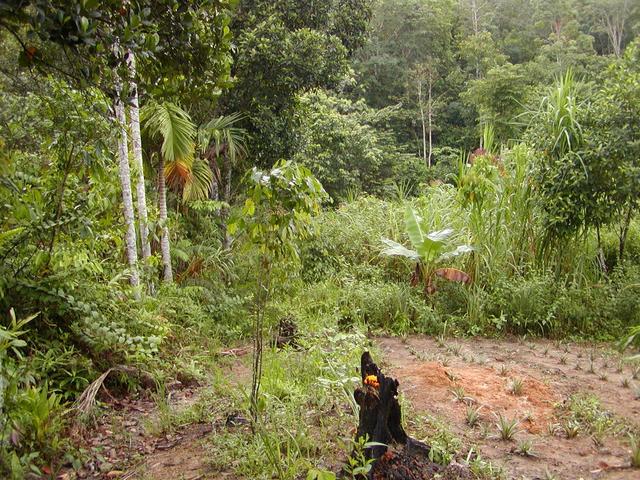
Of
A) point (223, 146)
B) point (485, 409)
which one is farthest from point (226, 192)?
point (485, 409)

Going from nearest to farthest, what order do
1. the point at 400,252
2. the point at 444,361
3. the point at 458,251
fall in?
the point at 444,361 → the point at 458,251 → the point at 400,252

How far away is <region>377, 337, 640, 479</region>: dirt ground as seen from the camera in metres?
3.47

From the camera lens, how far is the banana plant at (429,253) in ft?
24.3

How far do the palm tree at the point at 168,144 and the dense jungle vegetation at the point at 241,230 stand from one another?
32 millimetres

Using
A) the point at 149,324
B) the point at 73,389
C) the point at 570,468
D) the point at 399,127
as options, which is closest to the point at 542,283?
the point at 570,468

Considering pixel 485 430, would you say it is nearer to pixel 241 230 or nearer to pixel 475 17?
pixel 241 230

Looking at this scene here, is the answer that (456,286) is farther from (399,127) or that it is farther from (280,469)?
(399,127)

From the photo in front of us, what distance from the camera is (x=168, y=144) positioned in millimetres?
7066

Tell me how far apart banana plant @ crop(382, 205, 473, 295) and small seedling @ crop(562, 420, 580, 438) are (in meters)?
3.47

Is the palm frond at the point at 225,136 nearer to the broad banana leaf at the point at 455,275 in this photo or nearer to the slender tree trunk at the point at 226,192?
the slender tree trunk at the point at 226,192

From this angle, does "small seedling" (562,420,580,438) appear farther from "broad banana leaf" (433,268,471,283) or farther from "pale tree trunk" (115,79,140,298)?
"pale tree trunk" (115,79,140,298)

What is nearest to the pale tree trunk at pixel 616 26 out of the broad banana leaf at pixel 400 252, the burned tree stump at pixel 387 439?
the broad banana leaf at pixel 400 252

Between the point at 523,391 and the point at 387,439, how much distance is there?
2.19 m

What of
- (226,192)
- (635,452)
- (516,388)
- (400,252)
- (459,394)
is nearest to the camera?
(635,452)
